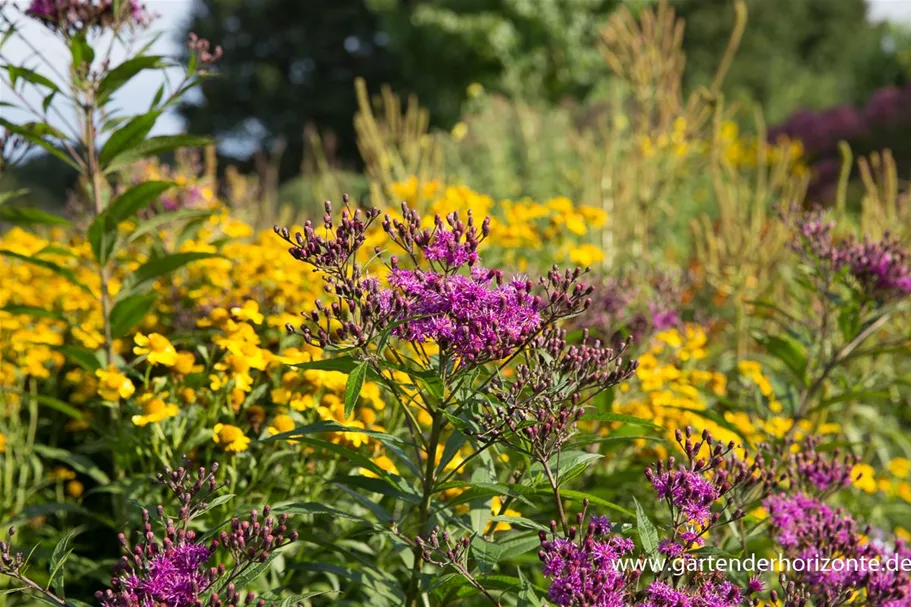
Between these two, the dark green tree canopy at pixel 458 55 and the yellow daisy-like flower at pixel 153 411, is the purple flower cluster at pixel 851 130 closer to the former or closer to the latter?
the dark green tree canopy at pixel 458 55

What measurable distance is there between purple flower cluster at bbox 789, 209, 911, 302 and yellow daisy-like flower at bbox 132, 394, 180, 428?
1944 mm

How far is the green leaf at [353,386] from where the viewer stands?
5.70ft

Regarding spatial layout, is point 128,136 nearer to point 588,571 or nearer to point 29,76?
point 29,76

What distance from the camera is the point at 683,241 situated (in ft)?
31.4

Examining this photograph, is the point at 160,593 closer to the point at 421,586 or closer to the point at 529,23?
the point at 421,586

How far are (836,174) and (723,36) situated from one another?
17.0m

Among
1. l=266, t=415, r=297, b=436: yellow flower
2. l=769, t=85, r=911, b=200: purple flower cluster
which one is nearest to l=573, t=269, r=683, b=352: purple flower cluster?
l=266, t=415, r=297, b=436: yellow flower

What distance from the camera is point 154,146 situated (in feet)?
9.53

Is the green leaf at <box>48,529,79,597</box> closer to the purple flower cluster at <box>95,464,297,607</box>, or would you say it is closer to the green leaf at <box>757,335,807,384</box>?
the purple flower cluster at <box>95,464,297,607</box>

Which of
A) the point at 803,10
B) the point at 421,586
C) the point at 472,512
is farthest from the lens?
the point at 803,10

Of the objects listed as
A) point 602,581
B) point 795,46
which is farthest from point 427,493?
point 795,46

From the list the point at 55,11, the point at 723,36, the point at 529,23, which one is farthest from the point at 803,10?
the point at 55,11

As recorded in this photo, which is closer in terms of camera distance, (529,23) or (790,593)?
(790,593)

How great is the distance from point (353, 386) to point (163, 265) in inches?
54.5
